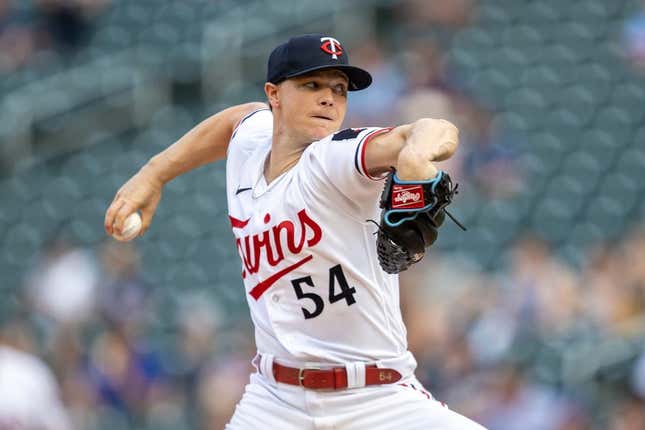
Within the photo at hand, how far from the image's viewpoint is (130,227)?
171 inches

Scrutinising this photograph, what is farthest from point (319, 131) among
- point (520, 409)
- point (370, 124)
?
point (370, 124)

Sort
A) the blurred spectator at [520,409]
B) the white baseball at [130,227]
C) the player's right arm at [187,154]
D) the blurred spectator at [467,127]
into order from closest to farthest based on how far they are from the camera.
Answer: the white baseball at [130,227] < the player's right arm at [187,154] < the blurred spectator at [520,409] < the blurred spectator at [467,127]

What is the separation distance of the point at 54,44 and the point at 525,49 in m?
4.40

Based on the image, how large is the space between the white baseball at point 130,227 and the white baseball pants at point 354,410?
0.84 meters

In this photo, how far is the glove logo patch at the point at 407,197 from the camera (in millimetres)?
3205

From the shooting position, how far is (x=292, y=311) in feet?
12.8

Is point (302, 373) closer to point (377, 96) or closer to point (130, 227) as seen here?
point (130, 227)

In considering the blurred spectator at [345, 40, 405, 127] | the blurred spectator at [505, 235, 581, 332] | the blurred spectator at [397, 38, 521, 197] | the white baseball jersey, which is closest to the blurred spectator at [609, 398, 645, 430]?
the blurred spectator at [505, 235, 581, 332]

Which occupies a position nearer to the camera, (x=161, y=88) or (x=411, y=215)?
(x=411, y=215)

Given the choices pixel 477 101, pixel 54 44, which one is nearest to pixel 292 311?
pixel 477 101

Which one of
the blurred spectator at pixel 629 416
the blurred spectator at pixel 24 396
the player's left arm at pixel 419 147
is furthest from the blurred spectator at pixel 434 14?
the player's left arm at pixel 419 147

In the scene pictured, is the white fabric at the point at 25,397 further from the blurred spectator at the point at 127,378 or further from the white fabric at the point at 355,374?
the blurred spectator at the point at 127,378

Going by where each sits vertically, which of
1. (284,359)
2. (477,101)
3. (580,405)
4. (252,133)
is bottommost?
(580,405)

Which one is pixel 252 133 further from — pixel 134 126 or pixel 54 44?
pixel 54 44
